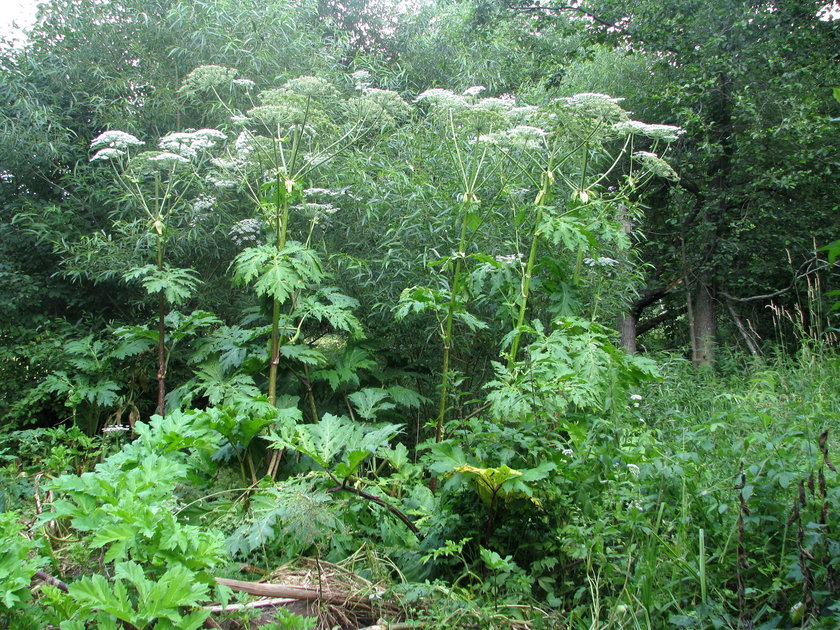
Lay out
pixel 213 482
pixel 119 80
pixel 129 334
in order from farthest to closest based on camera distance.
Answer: pixel 119 80 → pixel 129 334 → pixel 213 482

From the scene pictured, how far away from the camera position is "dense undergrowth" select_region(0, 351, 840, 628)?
5.37 feet

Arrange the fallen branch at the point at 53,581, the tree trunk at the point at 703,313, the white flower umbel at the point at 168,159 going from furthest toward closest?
1. the tree trunk at the point at 703,313
2. the white flower umbel at the point at 168,159
3. the fallen branch at the point at 53,581

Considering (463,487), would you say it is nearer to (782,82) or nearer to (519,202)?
(519,202)

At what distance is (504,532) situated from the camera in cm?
216

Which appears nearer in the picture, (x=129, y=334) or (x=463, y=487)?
(x=463, y=487)

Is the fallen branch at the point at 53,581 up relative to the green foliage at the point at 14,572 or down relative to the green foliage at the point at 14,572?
down

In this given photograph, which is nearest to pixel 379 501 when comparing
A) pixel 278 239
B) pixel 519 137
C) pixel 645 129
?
pixel 278 239

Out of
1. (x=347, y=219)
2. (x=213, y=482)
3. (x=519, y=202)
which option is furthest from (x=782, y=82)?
(x=213, y=482)

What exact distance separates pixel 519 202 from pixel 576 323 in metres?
1.91

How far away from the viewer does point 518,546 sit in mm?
2188

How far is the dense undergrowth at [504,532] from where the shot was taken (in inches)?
64.4

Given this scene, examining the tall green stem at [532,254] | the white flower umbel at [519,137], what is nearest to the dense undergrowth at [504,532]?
the tall green stem at [532,254]

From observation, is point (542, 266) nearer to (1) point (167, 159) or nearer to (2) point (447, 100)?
(2) point (447, 100)

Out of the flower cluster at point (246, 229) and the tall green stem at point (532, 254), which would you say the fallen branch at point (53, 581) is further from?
the flower cluster at point (246, 229)
